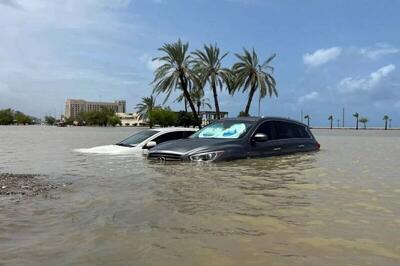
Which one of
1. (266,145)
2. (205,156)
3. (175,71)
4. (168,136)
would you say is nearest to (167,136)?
(168,136)

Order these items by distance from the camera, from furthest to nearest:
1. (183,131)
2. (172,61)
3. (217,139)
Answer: (172,61) → (183,131) → (217,139)

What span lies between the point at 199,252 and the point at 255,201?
2.64m

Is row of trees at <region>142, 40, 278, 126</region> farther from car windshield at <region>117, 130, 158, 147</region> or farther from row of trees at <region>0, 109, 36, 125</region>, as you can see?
row of trees at <region>0, 109, 36, 125</region>

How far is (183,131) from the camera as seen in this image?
583 inches

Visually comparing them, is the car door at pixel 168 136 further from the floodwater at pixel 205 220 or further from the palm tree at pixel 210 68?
the palm tree at pixel 210 68

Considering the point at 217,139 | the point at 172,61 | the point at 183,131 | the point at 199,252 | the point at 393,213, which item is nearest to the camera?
the point at 199,252

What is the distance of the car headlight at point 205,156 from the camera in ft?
35.4

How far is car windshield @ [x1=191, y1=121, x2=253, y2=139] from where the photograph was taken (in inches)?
479

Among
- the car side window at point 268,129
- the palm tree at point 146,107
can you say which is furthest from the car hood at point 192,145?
the palm tree at point 146,107

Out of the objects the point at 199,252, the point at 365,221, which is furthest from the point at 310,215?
the point at 199,252

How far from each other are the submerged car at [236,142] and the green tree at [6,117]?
167141mm

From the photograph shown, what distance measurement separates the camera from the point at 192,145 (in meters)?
11.3

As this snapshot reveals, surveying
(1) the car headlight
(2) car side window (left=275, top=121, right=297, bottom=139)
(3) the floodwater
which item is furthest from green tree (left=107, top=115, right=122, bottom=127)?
(3) the floodwater

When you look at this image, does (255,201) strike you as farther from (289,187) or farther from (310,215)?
(289,187)
